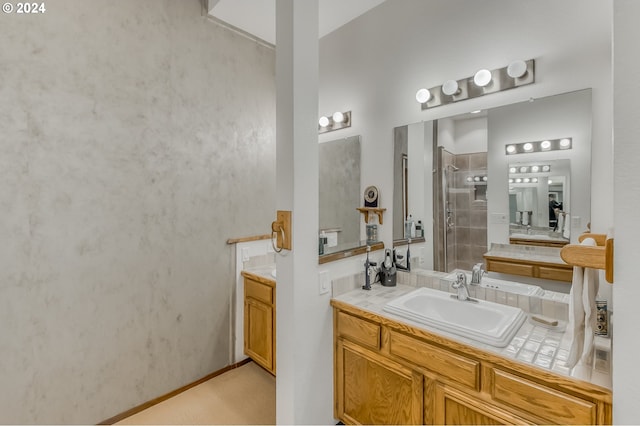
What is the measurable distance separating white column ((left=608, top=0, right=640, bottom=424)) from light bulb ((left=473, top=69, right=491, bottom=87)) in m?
0.86

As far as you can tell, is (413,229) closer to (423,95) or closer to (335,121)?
(423,95)

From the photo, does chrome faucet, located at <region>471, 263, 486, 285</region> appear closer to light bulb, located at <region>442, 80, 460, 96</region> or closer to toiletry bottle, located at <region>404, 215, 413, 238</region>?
toiletry bottle, located at <region>404, 215, 413, 238</region>

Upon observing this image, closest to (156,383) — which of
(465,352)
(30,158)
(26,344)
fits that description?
(26,344)

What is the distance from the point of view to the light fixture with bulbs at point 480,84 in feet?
5.29

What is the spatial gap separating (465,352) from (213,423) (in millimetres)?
1763

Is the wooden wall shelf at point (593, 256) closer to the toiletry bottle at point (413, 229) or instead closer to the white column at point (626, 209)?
the white column at point (626, 209)

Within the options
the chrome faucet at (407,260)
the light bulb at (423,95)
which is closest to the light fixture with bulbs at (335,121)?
the light bulb at (423,95)

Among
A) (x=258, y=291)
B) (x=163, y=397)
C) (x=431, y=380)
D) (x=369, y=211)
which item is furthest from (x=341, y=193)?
(x=163, y=397)

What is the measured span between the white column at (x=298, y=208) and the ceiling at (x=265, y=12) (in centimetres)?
87

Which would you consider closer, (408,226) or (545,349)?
(545,349)

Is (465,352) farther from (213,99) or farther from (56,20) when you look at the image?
(56,20)

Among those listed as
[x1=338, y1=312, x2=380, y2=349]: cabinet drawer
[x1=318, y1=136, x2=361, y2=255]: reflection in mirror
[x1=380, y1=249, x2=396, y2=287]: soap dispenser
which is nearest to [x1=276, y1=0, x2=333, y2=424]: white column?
[x1=338, y1=312, x2=380, y2=349]: cabinet drawer

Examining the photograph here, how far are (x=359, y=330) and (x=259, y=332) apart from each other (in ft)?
3.77

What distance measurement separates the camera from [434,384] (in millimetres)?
1383
